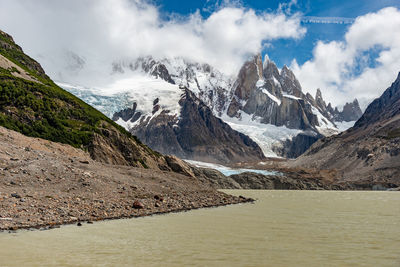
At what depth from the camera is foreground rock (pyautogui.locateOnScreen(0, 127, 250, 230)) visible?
23141 millimetres

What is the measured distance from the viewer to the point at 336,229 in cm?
2322

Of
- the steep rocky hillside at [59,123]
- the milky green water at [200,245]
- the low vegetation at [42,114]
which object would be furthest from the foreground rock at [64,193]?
the steep rocky hillside at [59,123]

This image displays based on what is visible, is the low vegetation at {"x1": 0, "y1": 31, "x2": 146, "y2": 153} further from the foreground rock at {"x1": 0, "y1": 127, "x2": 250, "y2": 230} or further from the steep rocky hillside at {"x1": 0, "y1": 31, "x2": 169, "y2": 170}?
the foreground rock at {"x1": 0, "y1": 127, "x2": 250, "y2": 230}

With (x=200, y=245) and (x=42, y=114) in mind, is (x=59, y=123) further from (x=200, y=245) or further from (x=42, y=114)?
(x=200, y=245)

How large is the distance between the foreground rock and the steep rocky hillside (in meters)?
11.0

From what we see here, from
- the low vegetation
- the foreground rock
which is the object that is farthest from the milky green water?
the low vegetation

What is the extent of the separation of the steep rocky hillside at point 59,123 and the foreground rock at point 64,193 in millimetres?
10985

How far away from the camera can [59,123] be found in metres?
61.9

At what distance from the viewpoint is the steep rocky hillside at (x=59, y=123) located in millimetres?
Answer: 56312

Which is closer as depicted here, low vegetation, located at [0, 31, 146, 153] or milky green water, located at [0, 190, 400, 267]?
milky green water, located at [0, 190, 400, 267]

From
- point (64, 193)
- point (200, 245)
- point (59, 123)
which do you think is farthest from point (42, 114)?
point (200, 245)

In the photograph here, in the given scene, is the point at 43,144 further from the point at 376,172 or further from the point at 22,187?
the point at 376,172

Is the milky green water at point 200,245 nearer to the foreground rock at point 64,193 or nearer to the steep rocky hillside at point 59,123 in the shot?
the foreground rock at point 64,193

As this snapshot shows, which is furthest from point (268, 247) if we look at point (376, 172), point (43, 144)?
point (376, 172)
